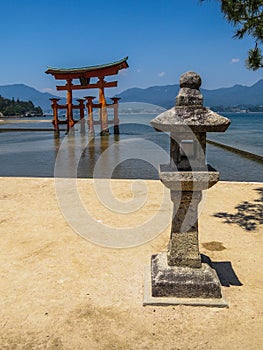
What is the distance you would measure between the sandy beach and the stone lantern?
8.3 inches

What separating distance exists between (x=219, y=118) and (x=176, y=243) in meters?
1.54

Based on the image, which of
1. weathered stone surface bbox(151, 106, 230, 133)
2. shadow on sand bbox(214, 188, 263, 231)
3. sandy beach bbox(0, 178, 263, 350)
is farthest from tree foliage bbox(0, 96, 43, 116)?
weathered stone surface bbox(151, 106, 230, 133)

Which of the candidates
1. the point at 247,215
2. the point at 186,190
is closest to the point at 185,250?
the point at 186,190

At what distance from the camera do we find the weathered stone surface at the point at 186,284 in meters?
3.56

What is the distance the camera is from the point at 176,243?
3.74 metres

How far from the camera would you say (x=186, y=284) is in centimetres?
359

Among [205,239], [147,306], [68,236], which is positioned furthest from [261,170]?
[147,306]

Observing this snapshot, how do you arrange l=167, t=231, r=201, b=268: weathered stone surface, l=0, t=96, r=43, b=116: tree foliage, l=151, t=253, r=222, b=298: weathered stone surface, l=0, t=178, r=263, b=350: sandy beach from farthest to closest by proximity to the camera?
l=0, t=96, r=43, b=116: tree foliage
l=167, t=231, r=201, b=268: weathered stone surface
l=151, t=253, r=222, b=298: weathered stone surface
l=0, t=178, r=263, b=350: sandy beach

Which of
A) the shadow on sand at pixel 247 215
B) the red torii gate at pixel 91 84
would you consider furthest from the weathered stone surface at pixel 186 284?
the red torii gate at pixel 91 84

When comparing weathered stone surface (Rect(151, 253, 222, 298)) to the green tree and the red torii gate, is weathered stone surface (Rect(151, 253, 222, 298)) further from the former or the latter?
the red torii gate

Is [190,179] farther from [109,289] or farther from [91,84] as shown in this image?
[91,84]

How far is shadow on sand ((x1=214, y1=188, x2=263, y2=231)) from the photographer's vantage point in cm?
586

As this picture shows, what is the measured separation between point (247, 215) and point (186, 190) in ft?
11.2

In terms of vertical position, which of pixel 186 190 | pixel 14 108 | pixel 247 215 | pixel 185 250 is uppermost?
pixel 14 108
